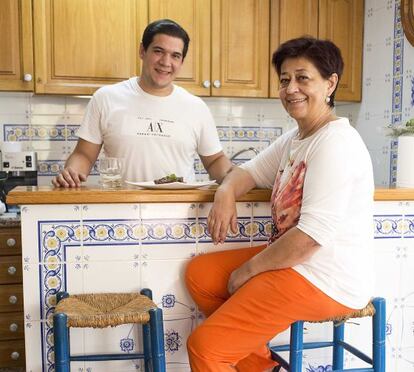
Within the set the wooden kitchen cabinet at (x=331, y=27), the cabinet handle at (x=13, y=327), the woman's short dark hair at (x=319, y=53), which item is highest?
the wooden kitchen cabinet at (x=331, y=27)

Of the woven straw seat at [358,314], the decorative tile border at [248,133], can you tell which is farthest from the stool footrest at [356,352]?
the decorative tile border at [248,133]

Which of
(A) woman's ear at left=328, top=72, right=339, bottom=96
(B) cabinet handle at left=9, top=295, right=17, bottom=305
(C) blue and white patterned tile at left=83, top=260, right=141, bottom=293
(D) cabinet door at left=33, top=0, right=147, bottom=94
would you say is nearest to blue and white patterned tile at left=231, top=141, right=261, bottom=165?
(D) cabinet door at left=33, top=0, right=147, bottom=94

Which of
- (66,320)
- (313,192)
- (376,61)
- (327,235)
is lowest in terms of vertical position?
(66,320)

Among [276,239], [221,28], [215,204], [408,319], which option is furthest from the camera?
[221,28]

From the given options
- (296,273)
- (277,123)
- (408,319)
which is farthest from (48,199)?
(277,123)

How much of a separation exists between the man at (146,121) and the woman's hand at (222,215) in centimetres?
74

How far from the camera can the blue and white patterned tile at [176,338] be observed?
176 cm

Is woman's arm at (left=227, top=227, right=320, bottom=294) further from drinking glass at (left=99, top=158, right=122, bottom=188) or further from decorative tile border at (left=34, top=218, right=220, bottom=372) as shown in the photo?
drinking glass at (left=99, top=158, right=122, bottom=188)

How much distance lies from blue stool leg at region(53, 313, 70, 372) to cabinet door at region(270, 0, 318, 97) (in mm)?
2122

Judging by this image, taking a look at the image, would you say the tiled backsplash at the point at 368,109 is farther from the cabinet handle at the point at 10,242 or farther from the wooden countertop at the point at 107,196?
the wooden countertop at the point at 107,196

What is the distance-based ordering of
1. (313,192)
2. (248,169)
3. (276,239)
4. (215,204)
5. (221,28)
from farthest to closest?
(221,28) < (248,169) < (215,204) < (276,239) < (313,192)

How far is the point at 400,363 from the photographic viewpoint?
1929 millimetres

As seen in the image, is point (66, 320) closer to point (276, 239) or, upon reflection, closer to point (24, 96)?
point (276, 239)

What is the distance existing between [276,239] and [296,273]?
14 centimetres
